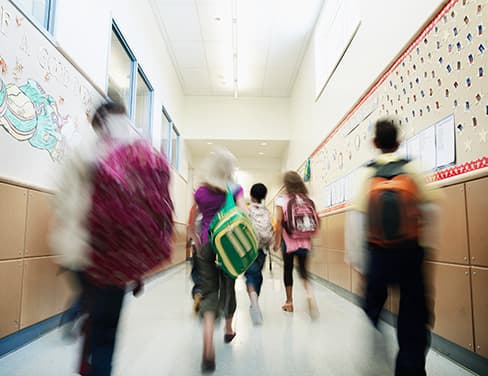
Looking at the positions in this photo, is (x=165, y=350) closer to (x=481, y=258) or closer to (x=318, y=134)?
(x=481, y=258)

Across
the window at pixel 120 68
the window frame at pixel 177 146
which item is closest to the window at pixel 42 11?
the window at pixel 120 68

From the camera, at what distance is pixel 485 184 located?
186 cm

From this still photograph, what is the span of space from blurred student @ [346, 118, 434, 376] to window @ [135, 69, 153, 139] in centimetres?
485

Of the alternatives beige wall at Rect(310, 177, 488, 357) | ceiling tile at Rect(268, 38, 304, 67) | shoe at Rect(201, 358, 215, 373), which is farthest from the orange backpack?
ceiling tile at Rect(268, 38, 304, 67)

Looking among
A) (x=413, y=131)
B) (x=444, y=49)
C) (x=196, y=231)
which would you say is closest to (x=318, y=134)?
(x=413, y=131)

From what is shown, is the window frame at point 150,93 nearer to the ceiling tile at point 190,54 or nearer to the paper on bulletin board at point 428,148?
the ceiling tile at point 190,54

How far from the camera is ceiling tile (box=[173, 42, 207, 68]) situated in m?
7.43

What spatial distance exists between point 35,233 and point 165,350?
1.19 m

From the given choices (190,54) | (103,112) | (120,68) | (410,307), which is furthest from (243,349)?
(190,54)

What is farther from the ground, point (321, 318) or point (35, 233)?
point (35, 233)

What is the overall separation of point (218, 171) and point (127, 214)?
990 mm

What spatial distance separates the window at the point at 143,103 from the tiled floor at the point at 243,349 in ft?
11.1

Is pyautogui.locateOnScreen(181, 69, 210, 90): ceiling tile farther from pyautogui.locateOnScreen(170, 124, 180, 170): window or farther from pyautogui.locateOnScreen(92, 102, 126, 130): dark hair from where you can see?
pyautogui.locateOnScreen(92, 102, 126, 130): dark hair

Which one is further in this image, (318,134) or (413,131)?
(318,134)
